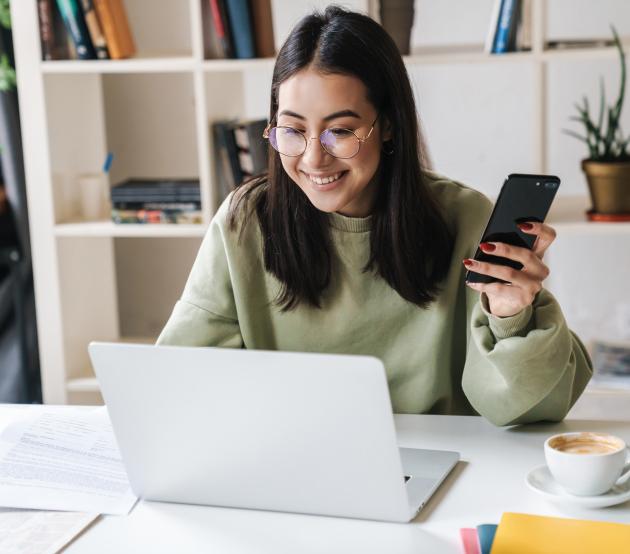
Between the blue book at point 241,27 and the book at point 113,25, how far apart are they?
281 millimetres

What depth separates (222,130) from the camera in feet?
7.78

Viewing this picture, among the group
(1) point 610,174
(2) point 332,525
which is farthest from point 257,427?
(1) point 610,174

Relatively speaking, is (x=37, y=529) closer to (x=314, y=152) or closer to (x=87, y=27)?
(x=314, y=152)

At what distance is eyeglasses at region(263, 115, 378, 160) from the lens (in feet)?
4.57

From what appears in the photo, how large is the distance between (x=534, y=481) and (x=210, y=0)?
1537 millimetres

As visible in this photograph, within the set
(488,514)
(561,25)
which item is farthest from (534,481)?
(561,25)

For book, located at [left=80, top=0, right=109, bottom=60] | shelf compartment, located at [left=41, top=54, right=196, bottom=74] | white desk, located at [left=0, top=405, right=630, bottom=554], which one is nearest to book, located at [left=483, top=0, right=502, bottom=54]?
shelf compartment, located at [left=41, top=54, right=196, bottom=74]

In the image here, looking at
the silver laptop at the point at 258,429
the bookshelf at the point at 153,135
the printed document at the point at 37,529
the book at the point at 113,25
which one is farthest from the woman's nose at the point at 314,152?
the book at the point at 113,25

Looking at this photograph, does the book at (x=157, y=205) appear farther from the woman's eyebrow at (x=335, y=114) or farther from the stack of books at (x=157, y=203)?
the woman's eyebrow at (x=335, y=114)

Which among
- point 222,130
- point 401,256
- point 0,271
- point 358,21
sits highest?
point 358,21

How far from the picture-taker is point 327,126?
1.39 metres

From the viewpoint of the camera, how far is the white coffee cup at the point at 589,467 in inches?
41.6

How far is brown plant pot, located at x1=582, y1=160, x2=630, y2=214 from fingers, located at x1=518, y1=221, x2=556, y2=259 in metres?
0.97

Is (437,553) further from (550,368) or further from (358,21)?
(358,21)
